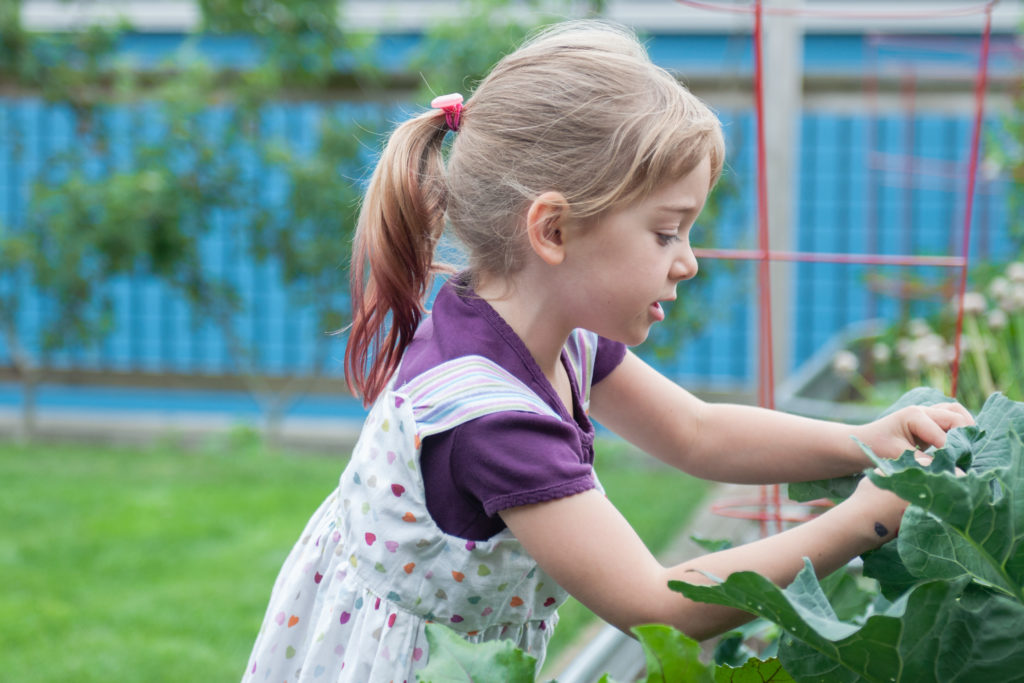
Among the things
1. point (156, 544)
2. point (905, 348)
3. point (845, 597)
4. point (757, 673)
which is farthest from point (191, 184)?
point (757, 673)

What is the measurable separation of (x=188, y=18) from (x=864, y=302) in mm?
4552

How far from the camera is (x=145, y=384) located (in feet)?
18.8

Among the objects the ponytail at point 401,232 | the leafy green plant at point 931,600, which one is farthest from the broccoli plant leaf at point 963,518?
the ponytail at point 401,232

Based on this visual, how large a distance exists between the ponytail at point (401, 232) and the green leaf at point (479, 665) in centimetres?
50

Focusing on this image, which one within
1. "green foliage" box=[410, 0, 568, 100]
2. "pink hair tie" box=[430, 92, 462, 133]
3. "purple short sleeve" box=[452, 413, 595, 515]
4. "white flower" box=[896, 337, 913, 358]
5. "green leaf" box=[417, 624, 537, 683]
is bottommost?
"white flower" box=[896, 337, 913, 358]

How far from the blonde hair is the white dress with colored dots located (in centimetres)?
14

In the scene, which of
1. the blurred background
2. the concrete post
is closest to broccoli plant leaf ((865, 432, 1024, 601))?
the blurred background

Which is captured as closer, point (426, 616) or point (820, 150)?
point (426, 616)

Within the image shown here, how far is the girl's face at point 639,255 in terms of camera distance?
1.07 m

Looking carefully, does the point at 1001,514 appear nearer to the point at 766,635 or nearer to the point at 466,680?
the point at 466,680

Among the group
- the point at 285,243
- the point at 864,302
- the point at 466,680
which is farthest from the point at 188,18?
the point at 466,680

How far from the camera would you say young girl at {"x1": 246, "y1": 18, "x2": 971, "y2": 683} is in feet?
3.28

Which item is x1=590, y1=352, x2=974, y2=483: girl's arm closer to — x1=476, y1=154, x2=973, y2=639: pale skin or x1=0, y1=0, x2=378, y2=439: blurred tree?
x1=476, y1=154, x2=973, y2=639: pale skin

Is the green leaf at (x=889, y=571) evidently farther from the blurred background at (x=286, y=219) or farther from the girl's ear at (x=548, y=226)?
the blurred background at (x=286, y=219)
